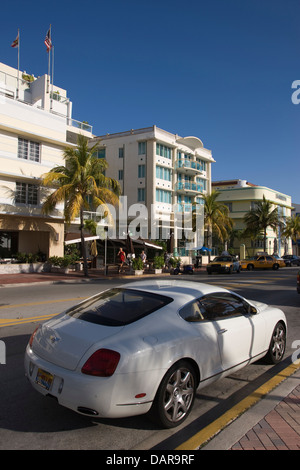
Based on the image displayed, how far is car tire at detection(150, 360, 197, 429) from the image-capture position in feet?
11.0

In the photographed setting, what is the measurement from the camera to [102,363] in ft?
10.5

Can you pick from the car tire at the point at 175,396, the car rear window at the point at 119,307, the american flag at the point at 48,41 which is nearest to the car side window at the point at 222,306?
the car rear window at the point at 119,307

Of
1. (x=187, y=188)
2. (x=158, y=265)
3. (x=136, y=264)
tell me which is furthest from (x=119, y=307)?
(x=187, y=188)

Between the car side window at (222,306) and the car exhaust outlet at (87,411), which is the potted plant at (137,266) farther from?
the car exhaust outlet at (87,411)

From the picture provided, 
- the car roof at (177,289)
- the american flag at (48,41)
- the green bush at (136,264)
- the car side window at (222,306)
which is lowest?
the green bush at (136,264)

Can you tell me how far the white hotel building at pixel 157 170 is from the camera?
40.0 meters

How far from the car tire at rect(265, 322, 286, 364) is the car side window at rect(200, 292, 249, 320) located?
34.2 inches

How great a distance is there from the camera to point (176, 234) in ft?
139

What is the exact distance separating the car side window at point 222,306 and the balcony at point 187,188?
1526 inches

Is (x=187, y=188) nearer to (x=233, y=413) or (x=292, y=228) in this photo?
(x=292, y=228)

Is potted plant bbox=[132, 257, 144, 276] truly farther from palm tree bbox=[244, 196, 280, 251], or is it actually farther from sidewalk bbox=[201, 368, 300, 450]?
palm tree bbox=[244, 196, 280, 251]

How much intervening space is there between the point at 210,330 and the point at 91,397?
63.1 inches

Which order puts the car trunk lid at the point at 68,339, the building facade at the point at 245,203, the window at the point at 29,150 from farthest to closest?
the building facade at the point at 245,203
the window at the point at 29,150
the car trunk lid at the point at 68,339

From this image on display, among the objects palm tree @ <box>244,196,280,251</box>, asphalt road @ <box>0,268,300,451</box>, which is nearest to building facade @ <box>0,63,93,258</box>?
asphalt road @ <box>0,268,300,451</box>
